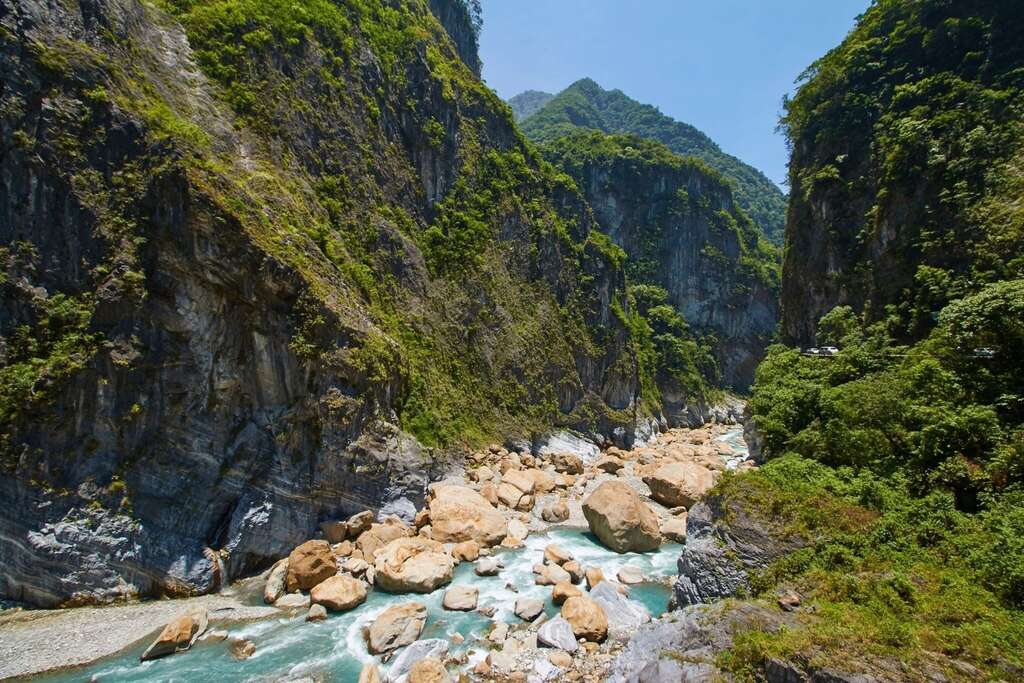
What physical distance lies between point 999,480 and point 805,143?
33.8 meters

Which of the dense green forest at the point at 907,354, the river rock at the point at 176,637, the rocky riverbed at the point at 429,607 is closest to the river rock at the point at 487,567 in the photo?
the rocky riverbed at the point at 429,607

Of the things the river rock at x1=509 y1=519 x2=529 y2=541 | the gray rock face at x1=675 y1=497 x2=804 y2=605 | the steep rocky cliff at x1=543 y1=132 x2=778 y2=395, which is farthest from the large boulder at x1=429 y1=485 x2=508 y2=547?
the steep rocky cliff at x1=543 y1=132 x2=778 y2=395

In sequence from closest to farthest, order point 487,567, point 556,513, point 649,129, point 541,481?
point 487,567 → point 556,513 → point 541,481 → point 649,129

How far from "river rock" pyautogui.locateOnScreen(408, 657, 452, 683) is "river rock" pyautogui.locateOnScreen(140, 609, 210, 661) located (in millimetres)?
6040

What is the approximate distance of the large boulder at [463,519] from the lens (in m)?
18.3

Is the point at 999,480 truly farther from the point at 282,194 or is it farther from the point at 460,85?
the point at 460,85

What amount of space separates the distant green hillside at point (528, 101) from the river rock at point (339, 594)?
564 ft

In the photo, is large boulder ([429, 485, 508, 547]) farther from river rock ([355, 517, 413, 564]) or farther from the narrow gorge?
river rock ([355, 517, 413, 564])

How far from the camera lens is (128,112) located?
56.4ft

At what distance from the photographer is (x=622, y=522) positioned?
18.2 m

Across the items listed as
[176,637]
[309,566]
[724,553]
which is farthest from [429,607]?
[724,553]

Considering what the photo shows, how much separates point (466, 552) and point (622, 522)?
19.4ft

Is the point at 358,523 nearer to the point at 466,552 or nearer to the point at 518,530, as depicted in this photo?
the point at 466,552

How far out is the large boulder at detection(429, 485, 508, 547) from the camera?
60.2ft
